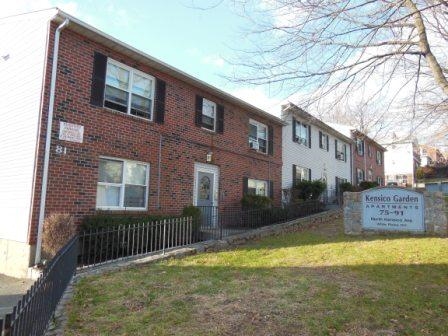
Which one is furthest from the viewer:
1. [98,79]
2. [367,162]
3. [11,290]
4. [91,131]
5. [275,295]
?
[367,162]

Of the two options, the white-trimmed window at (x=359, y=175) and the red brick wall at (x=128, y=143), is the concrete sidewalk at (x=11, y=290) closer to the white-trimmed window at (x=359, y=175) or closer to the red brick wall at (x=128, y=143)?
the red brick wall at (x=128, y=143)

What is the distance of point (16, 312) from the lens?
3203 millimetres

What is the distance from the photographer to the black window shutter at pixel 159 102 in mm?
13023

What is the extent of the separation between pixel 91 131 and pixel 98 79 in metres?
1.49

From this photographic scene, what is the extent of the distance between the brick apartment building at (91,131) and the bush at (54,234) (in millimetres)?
302

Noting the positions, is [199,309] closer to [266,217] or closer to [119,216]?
[119,216]

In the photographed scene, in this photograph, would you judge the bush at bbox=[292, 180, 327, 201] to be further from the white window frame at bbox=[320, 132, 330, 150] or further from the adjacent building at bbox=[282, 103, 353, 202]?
the white window frame at bbox=[320, 132, 330, 150]

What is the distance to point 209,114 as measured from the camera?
1569cm

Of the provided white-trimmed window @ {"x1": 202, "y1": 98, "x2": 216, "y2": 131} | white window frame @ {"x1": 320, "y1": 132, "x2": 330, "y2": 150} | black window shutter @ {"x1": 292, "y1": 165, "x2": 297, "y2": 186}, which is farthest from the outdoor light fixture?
white window frame @ {"x1": 320, "y1": 132, "x2": 330, "y2": 150}

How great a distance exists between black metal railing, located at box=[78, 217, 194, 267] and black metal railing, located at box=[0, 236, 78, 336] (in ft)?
7.84

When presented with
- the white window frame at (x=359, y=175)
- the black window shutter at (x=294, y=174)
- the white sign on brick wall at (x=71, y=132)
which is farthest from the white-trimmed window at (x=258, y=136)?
the white window frame at (x=359, y=175)

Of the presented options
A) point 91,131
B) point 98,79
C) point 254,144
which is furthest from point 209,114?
point 91,131

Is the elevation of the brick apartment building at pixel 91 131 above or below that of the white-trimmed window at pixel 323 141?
below

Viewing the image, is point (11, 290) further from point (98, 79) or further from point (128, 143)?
point (98, 79)
